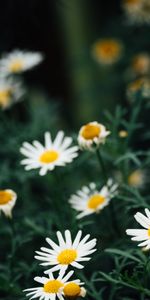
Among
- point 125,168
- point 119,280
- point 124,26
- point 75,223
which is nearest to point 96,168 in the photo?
point 125,168

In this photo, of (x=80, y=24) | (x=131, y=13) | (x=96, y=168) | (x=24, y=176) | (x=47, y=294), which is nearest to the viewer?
(x=47, y=294)

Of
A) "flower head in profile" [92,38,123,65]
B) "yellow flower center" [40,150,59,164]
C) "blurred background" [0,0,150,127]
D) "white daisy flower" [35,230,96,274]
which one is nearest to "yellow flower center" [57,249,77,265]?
"white daisy flower" [35,230,96,274]

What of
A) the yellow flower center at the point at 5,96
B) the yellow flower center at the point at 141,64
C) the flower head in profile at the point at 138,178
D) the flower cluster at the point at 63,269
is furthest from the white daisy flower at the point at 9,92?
the flower cluster at the point at 63,269

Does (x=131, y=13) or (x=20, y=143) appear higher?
(x=131, y=13)

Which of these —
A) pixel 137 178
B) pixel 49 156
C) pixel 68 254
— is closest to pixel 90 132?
pixel 49 156

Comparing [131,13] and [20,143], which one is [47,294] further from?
[131,13]

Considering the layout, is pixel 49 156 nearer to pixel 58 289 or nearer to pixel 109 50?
pixel 58 289

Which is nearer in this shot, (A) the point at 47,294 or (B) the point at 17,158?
(A) the point at 47,294
